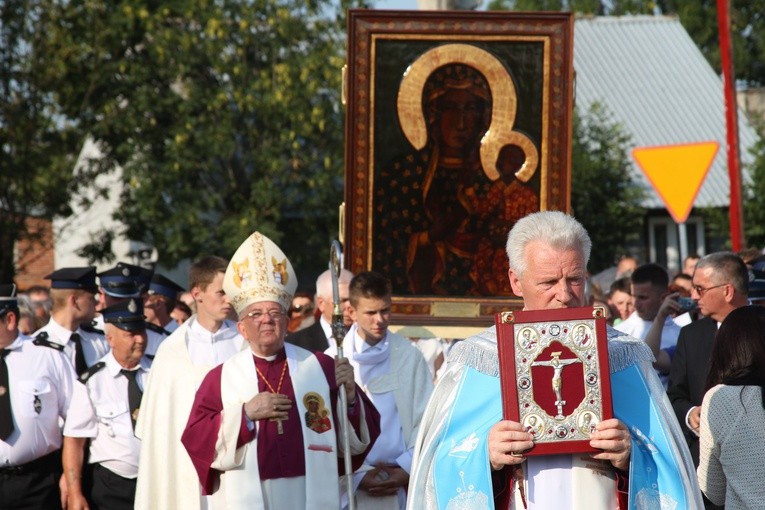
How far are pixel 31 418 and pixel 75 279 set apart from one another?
1.19 metres

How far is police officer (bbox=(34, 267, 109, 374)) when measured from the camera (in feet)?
29.7

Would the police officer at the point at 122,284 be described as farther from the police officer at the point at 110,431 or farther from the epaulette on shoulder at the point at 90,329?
the police officer at the point at 110,431

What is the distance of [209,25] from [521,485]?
713 inches

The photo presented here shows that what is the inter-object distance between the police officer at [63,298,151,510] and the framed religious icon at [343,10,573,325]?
3.04 meters

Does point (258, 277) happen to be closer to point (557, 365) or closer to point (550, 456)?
point (550, 456)

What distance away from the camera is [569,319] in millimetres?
4277

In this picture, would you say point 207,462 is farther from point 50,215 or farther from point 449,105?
point 50,215

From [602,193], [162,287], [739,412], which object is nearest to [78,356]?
[162,287]

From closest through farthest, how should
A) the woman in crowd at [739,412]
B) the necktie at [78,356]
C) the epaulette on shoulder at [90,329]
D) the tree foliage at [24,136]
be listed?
1. the woman in crowd at [739,412]
2. the necktie at [78,356]
3. the epaulette on shoulder at [90,329]
4. the tree foliage at [24,136]

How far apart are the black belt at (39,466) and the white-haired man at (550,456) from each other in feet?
14.5

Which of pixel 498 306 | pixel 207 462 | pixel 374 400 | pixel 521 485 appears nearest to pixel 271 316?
pixel 207 462

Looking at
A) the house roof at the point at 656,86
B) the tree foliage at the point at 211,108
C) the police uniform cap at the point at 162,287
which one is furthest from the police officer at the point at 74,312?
the house roof at the point at 656,86

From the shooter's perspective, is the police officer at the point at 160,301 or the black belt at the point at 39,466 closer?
the black belt at the point at 39,466

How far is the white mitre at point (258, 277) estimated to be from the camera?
6762 millimetres
